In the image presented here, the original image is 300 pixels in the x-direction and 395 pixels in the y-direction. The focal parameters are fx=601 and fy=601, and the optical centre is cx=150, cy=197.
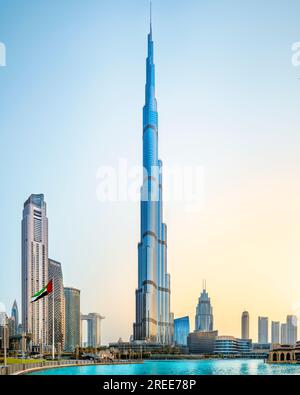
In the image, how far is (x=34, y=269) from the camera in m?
37.1

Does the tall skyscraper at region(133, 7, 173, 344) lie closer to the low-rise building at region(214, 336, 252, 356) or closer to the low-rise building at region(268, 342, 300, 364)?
the low-rise building at region(214, 336, 252, 356)

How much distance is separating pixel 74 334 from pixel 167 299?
18359 mm

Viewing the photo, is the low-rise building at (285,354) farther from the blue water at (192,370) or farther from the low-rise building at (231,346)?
the low-rise building at (231,346)

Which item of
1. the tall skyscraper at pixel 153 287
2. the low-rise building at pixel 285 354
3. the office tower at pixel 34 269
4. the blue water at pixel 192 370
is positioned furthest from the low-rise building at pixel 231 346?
the blue water at pixel 192 370

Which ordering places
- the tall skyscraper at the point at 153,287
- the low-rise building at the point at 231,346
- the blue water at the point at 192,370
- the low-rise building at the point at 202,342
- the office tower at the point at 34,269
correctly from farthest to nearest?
the tall skyscraper at the point at 153,287 < the low-rise building at the point at 202,342 < the low-rise building at the point at 231,346 < the office tower at the point at 34,269 < the blue water at the point at 192,370

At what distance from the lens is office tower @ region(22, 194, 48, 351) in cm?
1750

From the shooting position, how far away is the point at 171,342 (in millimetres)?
72125

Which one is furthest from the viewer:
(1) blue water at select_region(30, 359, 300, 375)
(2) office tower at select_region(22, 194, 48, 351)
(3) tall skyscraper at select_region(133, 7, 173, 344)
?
(3) tall skyscraper at select_region(133, 7, 173, 344)

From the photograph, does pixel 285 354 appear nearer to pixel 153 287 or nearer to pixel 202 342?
pixel 202 342

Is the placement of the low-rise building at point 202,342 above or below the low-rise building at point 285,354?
below

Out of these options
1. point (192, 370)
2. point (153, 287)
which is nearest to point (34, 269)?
point (192, 370)

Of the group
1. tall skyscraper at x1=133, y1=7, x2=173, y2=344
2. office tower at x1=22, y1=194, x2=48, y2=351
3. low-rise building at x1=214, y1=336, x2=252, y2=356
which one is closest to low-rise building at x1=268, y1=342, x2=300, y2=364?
office tower at x1=22, y1=194, x2=48, y2=351

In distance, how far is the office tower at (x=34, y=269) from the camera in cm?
1750
